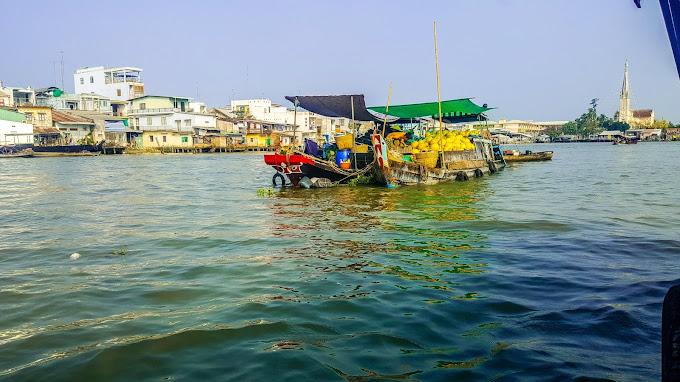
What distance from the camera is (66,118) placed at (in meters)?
50.3

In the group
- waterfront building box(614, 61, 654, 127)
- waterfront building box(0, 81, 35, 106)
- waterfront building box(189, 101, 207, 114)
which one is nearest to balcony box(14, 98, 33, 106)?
waterfront building box(0, 81, 35, 106)

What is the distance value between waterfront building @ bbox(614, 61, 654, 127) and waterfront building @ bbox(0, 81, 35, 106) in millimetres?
130456

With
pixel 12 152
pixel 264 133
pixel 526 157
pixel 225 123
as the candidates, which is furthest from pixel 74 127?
pixel 526 157

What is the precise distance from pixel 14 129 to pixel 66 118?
244 inches

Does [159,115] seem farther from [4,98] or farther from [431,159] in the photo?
[431,159]

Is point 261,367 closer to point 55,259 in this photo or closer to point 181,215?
point 55,259

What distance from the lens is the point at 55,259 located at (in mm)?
6844

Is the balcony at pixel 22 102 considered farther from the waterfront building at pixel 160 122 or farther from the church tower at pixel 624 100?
the church tower at pixel 624 100

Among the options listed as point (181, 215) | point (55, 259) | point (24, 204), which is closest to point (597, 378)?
point (55, 259)

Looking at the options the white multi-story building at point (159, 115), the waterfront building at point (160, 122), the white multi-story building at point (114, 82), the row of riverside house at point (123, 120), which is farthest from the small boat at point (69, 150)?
the white multi-story building at point (114, 82)

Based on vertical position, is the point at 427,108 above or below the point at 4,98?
below

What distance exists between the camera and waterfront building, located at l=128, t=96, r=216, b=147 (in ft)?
180

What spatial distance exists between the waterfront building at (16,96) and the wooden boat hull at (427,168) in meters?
47.8

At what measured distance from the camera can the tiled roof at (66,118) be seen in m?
49.8
